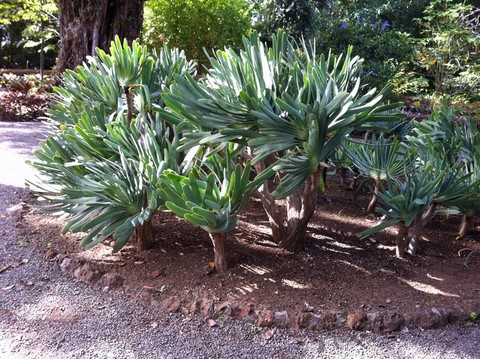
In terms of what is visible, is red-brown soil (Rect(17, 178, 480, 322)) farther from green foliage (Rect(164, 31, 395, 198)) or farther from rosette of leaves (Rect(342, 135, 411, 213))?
green foliage (Rect(164, 31, 395, 198))

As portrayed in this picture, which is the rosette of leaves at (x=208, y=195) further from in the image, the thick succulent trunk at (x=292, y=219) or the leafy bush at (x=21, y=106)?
the leafy bush at (x=21, y=106)

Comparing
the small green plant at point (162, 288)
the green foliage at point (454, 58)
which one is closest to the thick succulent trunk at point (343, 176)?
the small green plant at point (162, 288)

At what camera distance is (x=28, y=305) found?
10.2 ft

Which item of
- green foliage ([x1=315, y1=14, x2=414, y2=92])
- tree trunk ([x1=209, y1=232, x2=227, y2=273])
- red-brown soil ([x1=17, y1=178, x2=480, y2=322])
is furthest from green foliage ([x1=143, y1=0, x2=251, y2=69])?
tree trunk ([x1=209, y1=232, x2=227, y2=273])

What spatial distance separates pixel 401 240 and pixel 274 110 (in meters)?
1.74

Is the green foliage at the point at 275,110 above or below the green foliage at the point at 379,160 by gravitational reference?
above

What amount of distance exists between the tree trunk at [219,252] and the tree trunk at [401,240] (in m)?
Result: 1.47

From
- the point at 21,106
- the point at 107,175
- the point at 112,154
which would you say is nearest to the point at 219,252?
the point at 107,175

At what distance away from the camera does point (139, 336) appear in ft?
9.32

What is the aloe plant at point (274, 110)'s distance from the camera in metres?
2.73

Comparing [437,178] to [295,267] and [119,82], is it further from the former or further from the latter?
[119,82]

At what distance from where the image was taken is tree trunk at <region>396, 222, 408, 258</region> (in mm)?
3764

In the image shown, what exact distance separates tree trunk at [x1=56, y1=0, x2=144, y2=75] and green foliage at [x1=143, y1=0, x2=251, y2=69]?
5.15m

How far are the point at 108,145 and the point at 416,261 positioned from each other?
2672mm
